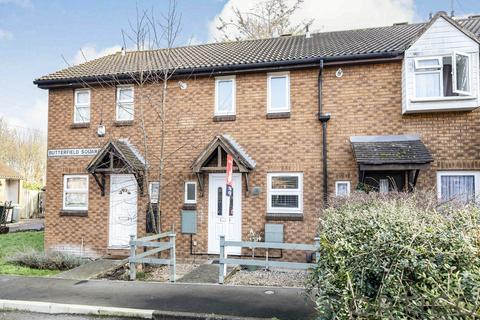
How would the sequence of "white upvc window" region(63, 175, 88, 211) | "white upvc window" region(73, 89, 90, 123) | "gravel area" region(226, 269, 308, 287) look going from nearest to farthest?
1. "gravel area" region(226, 269, 308, 287)
2. "white upvc window" region(63, 175, 88, 211)
3. "white upvc window" region(73, 89, 90, 123)

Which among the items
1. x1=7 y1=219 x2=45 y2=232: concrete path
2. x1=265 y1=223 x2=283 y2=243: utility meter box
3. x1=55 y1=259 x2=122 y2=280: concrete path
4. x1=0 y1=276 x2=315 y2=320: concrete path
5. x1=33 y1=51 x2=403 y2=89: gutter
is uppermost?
x1=33 y1=51 x2=403 y2=89: gutter

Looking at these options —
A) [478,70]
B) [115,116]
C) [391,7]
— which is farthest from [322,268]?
[391,7]

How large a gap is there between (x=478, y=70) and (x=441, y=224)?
8.38 m

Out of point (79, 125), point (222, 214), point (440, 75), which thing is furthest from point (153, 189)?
point (440, 75)

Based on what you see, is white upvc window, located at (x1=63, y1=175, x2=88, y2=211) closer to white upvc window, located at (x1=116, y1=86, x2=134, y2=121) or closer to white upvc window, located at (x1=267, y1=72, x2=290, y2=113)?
white upvc window, located at (x1=116, y1=86, x2=134, y2=121)

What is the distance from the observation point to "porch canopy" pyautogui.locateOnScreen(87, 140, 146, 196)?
11297mm

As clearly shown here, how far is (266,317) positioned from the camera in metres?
5.95

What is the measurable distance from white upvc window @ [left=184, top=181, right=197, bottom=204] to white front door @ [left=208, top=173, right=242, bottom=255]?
0.48 m

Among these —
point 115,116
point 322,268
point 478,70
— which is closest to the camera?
point 322,268

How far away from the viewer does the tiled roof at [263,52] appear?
11000 millimetres

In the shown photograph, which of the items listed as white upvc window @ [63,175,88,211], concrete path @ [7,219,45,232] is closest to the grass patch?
white upvc window @ [63,175,88,211]

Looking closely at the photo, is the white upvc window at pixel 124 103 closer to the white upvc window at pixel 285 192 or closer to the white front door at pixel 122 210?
the white front door at pixel 122 210

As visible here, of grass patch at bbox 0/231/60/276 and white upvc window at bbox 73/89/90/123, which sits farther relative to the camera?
white upvc window at bbox 73/89/90/123

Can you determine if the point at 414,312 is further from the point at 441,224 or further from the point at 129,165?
the point at 129,165
